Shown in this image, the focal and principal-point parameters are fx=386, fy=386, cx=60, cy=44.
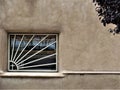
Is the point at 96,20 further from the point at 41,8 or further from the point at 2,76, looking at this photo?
the point at 2,76

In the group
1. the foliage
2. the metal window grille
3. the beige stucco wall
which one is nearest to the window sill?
the beige stucco wall

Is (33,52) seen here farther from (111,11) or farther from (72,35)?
(111,11)

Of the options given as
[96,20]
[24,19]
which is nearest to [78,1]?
[96,20]

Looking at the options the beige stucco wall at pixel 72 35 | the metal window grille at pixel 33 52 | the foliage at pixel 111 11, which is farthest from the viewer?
the metal window grille at pixel 33 52

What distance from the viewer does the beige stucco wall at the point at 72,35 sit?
37.9ft

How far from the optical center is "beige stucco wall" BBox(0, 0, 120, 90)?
11547mm

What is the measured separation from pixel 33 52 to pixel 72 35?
53.0 inches

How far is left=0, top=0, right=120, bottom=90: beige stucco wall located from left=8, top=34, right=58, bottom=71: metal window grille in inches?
14.6

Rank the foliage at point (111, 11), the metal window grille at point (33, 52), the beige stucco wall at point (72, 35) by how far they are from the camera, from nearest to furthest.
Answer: the foliage at point (111, 11) < the beige stucco wall at point (72, 35) < the metal window grille at point (33, 52)

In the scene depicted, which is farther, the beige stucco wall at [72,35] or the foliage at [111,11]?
the beige stucco wall at [72,35]

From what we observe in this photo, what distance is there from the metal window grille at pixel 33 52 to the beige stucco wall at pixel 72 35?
37 cm

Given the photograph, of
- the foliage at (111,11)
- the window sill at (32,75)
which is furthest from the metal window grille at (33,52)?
the foliage at (111,11)

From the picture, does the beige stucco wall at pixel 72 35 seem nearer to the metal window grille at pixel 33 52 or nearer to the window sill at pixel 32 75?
the window sill at pixel 32 75

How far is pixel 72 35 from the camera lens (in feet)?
38.0
